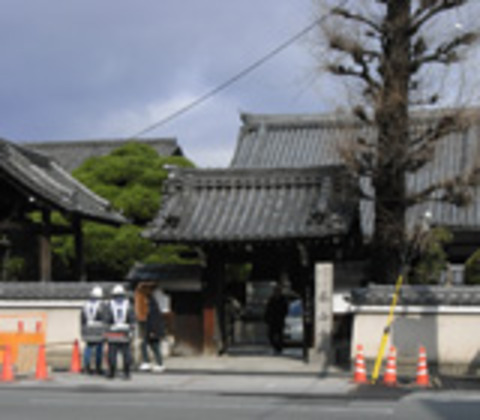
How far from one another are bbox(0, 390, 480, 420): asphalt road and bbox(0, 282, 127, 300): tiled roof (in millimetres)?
5072

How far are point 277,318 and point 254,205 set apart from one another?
3.05 meters

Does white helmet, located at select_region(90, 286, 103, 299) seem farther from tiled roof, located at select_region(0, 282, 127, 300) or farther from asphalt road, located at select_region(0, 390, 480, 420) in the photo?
asphalt road, located at select_region(0, 390, 480, 420)

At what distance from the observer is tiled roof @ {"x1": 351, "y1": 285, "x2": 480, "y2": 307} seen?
1716 centimetres

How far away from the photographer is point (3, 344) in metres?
17.0

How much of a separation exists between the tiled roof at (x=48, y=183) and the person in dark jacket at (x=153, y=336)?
4193mm

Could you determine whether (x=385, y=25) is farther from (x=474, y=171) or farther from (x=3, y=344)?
(x=3, y=344)

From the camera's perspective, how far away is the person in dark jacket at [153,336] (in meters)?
17.8

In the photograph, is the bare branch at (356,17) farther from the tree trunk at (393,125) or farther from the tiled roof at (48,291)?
the tiled roof at (48,291)

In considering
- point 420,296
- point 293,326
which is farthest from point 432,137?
point 293,326

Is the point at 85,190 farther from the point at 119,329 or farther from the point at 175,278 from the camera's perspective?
the point at 119,329

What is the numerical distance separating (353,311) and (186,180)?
5972 millimetres

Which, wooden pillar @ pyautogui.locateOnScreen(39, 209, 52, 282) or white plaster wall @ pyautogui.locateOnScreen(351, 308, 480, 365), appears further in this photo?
wooden pillar @ pyautogui.locateOnScreen(39, 209, 52, 282)

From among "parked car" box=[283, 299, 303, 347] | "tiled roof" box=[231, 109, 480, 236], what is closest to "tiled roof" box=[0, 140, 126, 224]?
"parked car" box=[283, 299, 303, 347]

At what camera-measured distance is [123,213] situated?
2753 cm
